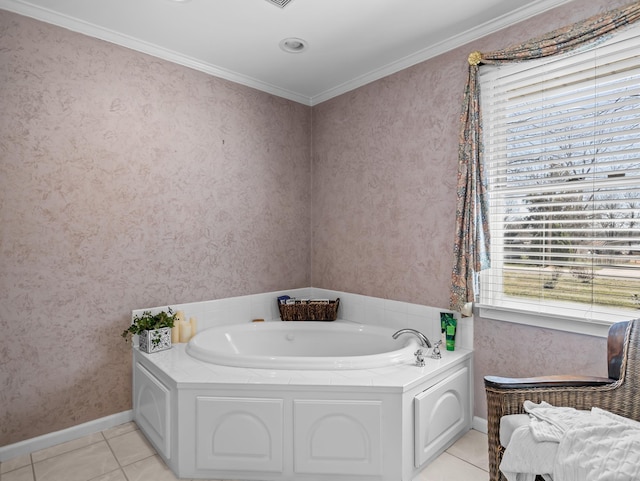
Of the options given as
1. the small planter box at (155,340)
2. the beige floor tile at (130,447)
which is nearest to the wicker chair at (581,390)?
the beige floor tile at (130,447)

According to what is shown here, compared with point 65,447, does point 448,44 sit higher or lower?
higher

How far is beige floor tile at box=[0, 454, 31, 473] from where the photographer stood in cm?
209

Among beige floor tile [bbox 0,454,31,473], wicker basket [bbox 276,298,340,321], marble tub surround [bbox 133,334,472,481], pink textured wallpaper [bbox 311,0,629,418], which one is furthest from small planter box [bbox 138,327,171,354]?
pink textured wallpaper [bbox 311,0,629,418]

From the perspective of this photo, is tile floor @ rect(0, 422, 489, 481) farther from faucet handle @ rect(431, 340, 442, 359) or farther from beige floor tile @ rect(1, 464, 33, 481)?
faucet handle @ rect(431, 340, 442, 359)

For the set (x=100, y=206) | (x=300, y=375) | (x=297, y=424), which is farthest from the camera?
(x=100, y=206)

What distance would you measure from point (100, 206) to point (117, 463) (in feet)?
5.01

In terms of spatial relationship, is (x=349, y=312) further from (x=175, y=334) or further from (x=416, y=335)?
(x=175, y=334)

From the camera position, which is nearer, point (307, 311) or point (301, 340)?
point (301, 340)

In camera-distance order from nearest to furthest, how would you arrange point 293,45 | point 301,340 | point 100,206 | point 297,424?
point 297,424 → point 100,206 → point 293,45 → point 301,340

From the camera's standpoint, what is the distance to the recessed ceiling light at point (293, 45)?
101 inches

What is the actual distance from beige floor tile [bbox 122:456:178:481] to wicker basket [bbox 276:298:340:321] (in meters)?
1.38

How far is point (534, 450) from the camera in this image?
1.39 m

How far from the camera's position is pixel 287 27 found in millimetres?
2404

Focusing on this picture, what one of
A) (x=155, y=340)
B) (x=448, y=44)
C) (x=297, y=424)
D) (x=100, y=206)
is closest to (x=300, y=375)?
(x=297, y=424)
